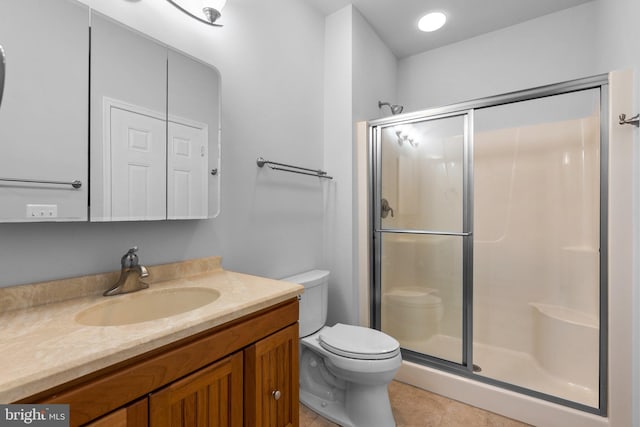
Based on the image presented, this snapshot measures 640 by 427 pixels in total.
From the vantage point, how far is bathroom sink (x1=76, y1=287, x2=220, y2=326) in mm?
950

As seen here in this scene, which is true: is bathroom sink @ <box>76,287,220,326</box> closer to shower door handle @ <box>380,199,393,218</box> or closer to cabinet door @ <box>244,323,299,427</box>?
cabinet door @ <box>244,323,299,427</box>

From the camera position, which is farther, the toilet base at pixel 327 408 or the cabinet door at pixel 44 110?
the toilet base at pixel 327 408

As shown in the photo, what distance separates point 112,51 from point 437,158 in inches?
73.9

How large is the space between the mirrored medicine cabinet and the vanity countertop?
25 centimetres

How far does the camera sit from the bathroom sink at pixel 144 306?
95 centimetres

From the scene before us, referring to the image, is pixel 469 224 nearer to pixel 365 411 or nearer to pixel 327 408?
pixel 365 411

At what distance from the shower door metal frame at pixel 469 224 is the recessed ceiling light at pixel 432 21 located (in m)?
0.84

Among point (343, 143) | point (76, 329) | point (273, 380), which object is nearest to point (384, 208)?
point (343, 143)

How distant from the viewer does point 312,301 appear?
181cm

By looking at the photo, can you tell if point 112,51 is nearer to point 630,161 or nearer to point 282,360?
point 282,360

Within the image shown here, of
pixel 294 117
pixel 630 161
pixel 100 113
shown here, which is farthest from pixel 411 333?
pixel 100 113

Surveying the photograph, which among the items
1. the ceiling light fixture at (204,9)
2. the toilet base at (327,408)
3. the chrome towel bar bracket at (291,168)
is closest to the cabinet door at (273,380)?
the toilet base at (327,408)

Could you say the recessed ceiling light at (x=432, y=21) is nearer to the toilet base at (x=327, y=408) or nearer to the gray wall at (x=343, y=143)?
the gray wall at (x=343, y=143)

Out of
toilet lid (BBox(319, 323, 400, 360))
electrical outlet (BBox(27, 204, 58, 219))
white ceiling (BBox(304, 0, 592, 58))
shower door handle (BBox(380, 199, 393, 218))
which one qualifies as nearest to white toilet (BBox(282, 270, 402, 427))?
toilet lid (BBox(319, 323, 400, 360))
